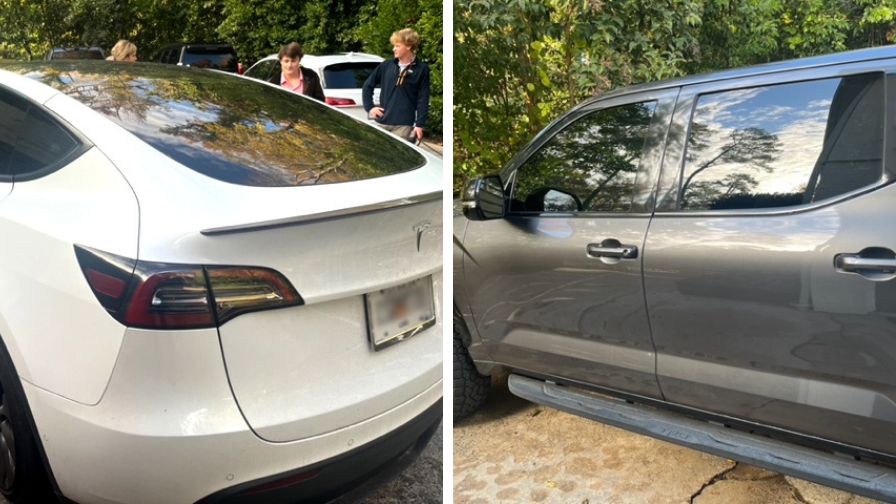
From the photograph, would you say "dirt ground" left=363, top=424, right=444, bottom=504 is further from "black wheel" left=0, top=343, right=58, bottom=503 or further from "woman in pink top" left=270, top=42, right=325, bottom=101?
"woman in pink top" left=270, top=42, right=325, bottom=101

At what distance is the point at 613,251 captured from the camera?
1.92 metres

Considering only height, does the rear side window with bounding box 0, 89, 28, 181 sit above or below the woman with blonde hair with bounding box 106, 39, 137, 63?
below

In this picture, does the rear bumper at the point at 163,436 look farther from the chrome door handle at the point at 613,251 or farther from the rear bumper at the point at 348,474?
the chrome door handle at the point at 613,251

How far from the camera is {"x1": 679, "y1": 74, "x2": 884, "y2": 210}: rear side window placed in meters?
1.50

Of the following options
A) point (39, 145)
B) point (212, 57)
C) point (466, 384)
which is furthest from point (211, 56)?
point (466, 384)

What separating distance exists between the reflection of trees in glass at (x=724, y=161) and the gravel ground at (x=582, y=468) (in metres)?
0.70

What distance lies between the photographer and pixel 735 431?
174cm

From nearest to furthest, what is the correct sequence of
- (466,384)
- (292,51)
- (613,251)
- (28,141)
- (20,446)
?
(20,446) → (28,141) → (613,251) → (466,384) → (292,51)

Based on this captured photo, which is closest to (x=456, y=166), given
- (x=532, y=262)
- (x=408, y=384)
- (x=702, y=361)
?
(x=532, y=262)

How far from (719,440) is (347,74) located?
5.70 feet

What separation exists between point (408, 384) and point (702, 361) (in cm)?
70

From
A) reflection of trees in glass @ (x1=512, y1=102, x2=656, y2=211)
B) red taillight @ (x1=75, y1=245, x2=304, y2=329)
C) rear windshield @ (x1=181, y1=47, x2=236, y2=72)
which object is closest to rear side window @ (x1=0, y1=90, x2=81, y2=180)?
red taillight @ (x1=75, y1=245, x2=304, y2=329)

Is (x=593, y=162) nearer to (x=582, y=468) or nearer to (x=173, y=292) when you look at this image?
(x=582, y=468)

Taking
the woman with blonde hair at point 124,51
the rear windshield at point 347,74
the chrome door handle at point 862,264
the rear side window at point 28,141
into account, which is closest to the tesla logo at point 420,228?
the rear side window at point 28,141
